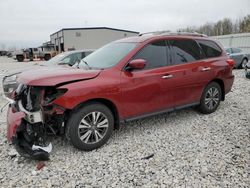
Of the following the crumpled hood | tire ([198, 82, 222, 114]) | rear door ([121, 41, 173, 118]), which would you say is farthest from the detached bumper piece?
tire ([198, 82, 222, 114])

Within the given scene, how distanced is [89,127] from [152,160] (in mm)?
1095

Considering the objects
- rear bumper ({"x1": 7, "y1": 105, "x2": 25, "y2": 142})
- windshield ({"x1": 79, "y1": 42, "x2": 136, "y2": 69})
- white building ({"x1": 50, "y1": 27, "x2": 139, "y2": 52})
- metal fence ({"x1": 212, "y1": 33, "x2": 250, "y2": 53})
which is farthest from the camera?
white building ({"x1": 50, "y1": 27, "x2": 139, "y2": 52})

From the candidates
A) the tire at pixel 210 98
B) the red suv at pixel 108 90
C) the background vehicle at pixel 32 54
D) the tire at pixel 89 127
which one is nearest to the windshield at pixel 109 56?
the red suv at pixel 108 90

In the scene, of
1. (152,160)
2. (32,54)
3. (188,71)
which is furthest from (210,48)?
(32,54)

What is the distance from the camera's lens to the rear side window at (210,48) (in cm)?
490

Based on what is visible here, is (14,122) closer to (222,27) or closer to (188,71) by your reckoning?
(188,71)

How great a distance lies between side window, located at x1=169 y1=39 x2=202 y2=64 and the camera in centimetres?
437

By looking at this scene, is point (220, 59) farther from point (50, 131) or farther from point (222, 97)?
point (50, 131)

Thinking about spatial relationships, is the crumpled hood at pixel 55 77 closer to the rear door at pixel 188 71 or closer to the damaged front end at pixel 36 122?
the damaged front end at pixel 36 122

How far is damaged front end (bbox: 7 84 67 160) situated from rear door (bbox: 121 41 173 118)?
1090 millimetres

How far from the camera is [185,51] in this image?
4.53 m

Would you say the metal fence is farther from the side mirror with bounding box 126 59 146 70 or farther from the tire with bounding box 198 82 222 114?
the side mirror with bounding box 126 59 146 70

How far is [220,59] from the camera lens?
5082mm

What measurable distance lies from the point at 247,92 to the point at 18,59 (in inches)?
1313
